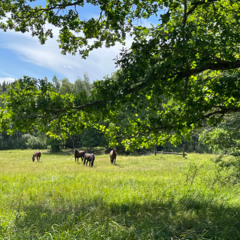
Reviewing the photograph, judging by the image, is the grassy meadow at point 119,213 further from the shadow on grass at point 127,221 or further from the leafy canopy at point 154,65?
the leafy canopy at point 154,65

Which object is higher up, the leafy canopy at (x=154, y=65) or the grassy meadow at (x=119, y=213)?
the leafy canopy at (x=154, y=65)

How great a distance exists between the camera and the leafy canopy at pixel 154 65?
6.16m

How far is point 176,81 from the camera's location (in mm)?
6711

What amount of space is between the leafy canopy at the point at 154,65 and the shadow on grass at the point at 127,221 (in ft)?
8.36

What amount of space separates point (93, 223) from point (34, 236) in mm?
1368

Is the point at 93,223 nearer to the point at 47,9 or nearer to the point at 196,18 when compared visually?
the point at 47,9

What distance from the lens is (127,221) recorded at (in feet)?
18.2

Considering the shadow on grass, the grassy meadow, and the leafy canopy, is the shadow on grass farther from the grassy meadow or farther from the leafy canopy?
the leafy canopy

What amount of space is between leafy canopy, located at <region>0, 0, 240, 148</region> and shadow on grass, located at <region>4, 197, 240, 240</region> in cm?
255

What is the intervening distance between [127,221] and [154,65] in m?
4.18

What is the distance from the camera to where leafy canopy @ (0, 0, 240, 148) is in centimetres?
616

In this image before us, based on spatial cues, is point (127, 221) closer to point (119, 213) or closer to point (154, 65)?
point (119, 213)

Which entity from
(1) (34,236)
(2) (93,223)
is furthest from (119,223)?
(1) (34,236)

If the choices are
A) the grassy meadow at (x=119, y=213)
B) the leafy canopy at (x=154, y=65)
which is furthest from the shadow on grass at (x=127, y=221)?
the leafy canopy at (x=154, y=65)
